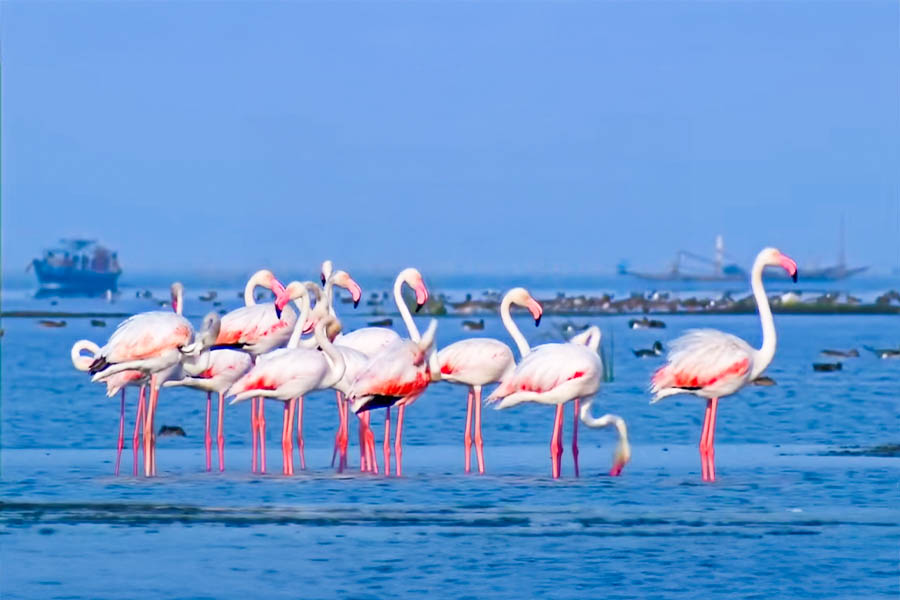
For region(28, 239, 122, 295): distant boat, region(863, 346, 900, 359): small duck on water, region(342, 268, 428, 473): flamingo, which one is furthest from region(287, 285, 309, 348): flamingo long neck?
region(28, 239, 122, 295): distant boat

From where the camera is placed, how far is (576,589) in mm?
8984

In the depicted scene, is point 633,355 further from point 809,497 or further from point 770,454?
point 809,497

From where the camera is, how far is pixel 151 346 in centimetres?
1288

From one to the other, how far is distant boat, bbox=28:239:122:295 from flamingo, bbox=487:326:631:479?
7681 centimetres

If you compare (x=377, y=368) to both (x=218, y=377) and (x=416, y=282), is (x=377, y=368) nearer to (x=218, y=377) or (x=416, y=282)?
(x=416, y=282)

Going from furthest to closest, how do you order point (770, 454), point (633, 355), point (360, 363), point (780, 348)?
1. point (780, 348)
2. point (633, 355)
3. point (770, 454)
4. point (360, 363)

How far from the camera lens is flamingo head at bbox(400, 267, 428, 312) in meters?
13.5

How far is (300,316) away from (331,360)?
775 millimetres

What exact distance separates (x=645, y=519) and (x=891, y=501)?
1.90 meters

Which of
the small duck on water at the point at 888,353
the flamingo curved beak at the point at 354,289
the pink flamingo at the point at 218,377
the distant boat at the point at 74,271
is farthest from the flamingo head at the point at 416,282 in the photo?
the distant boat at the point at 74,271

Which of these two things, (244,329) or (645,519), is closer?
(645,519)

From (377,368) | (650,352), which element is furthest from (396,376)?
(650,352)

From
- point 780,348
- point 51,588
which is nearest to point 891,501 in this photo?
point 51,588

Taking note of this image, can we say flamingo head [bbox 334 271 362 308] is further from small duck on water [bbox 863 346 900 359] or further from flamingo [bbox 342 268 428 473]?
small duck on water [bbox 863 346 900 359]
